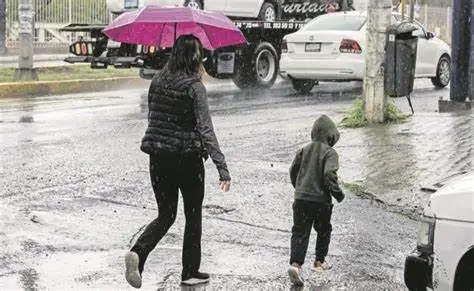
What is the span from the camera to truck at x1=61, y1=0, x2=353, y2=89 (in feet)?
54.7

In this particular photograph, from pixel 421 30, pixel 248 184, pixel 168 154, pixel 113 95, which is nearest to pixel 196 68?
pixel 168 154

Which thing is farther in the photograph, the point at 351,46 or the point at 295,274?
the point at 351,46

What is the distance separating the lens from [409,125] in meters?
13.0

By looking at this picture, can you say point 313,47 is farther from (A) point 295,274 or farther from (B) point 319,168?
(A) point 295,274

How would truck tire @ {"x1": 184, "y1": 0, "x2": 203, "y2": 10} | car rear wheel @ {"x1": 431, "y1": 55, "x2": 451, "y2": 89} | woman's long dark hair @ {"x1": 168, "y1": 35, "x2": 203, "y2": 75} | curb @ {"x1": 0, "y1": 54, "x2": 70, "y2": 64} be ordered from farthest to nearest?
curb @ {"x1": 0, "y1": 54, "x2": 70, "y2": 64}, car rear wheel @ {"x1": 431, "y1": 55, "x2": 451, "y2": 89}, truck tire @ {"x1": 184, "y1": 0, "x2": 203, "y2": 10}, woman's long dark hair @ {"x1": 168, "y1": 35, "x2": 203, "y2": 75}

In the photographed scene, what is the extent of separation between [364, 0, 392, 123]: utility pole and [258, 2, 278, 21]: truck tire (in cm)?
686

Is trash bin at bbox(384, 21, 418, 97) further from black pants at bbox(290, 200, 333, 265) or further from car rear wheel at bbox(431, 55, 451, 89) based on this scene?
black pants at bbox(290, 200, 333, 265)

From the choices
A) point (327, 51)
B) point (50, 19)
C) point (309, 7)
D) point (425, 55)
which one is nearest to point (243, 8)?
point (309, 7)

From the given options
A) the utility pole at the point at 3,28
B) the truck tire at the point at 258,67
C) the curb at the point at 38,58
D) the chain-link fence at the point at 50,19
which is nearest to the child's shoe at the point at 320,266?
the truck tire at the point at 258,67

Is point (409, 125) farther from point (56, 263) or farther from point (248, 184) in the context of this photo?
point (56, 263)

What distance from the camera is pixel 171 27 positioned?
6.93 meters

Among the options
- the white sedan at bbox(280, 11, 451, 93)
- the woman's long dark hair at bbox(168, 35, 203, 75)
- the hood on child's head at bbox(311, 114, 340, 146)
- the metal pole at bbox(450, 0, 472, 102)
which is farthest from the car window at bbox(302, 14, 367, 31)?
the woman's long dark hair at bbox(168, 35, 203, 75)

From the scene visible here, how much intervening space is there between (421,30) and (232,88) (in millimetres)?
4319

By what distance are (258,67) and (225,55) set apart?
1.42 m
